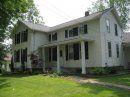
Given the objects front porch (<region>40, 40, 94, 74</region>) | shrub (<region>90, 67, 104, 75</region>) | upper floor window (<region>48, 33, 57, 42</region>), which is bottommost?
shrub (<region>90, 67, 104, 75</region>)

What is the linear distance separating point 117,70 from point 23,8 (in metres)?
13.9

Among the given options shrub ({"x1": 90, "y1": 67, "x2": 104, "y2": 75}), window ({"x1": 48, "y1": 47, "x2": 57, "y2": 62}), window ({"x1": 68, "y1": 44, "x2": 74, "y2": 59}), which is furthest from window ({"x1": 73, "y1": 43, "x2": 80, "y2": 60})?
window ({"x1": 48, "y1": 47, "x2": 57, "y2": 62})

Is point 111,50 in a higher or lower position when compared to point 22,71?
higher

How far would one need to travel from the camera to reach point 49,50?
30750 mm

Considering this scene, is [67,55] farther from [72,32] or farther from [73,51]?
[72,32]

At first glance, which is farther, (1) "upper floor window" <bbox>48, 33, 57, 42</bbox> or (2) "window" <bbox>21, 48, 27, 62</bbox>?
(2) "window" <bbox>21, 48, 27, 62</bbox>

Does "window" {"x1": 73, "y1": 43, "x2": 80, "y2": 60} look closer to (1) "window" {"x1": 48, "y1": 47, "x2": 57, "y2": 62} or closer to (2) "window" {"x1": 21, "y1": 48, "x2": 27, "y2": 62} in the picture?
(1) "window" {"x1": 48, "y1": 47, "x2": 57, "y2": 62}

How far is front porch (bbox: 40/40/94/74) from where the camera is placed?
82.4 ft

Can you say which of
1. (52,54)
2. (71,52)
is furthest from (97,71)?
(52,54)

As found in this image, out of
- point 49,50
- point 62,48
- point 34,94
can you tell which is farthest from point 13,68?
point 34,94

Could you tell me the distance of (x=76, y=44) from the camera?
86.8 feet

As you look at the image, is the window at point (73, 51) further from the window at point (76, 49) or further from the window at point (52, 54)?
the window at point (52, 54)

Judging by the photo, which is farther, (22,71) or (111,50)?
(22,71)

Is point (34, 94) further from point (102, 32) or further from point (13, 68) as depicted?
point (13, 68)
